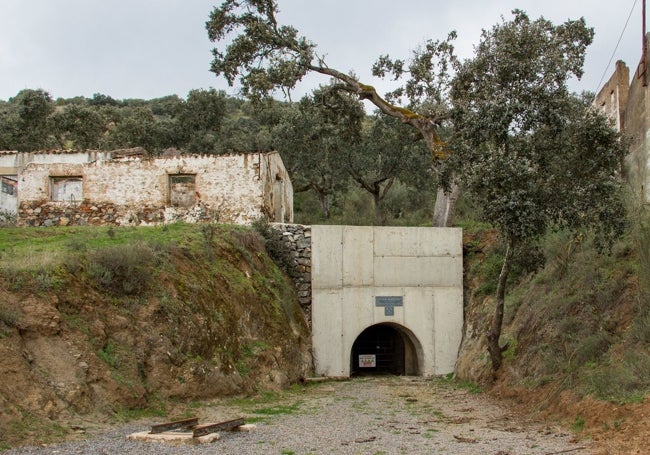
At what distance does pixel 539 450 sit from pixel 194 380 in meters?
7.17

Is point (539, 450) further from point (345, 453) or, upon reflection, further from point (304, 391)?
point (304, 391)

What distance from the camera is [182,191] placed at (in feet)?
80.2

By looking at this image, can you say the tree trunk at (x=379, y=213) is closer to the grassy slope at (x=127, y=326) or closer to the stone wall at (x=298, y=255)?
the stone wall at (x=298, y=255)

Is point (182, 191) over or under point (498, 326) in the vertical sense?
over

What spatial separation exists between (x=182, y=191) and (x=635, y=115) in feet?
48.7

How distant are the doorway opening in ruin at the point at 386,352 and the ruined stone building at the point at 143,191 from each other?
679cm

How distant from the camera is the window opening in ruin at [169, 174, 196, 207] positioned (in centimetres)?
2423

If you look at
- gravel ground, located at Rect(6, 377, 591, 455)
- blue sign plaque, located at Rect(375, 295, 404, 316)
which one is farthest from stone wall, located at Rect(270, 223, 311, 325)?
gravel ground, located at Rect(6, 377, 591, 455)

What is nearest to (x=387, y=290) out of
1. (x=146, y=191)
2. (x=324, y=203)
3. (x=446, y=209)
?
(x=446, y=209)

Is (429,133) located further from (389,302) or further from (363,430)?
(363,430)

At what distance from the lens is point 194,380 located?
14.2 m

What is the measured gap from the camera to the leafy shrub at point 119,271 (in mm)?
13922

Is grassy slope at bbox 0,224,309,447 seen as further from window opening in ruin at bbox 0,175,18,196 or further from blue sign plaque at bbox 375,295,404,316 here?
window opening in ruin at bbox 0,175,18,196

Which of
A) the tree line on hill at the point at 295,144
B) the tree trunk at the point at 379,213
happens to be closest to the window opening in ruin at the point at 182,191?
the tree line on hill at the point at 295,144
